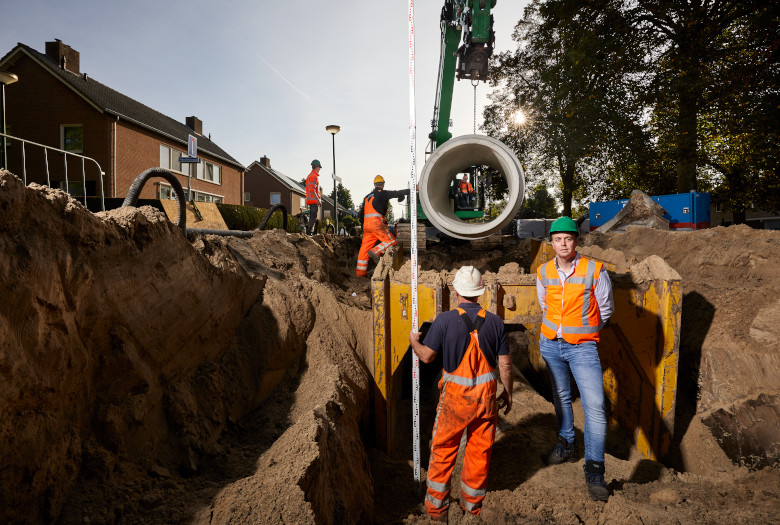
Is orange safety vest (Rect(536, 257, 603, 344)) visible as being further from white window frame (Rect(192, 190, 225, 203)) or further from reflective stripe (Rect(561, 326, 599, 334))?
white window frame (Rect(192, 190, 225, 203))

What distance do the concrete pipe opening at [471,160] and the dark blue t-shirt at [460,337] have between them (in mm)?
2613

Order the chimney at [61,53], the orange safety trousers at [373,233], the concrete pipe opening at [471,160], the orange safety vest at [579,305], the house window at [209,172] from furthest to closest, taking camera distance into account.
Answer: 1. the house window at [209,172]
2. the chimney at [61,53]
3. the orange safety trousers at [373,233]
4. the concrete pipe opening at [471,160]
5. the orange safety vest at [579,305]

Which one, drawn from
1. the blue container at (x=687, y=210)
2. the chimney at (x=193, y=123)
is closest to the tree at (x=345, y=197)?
→ the chimney at (x=193, y=123)

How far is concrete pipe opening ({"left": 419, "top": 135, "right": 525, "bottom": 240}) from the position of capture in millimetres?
5352

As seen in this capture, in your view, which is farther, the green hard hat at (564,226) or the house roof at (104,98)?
the house roof at (104,98)

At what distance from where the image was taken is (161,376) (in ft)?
8.13

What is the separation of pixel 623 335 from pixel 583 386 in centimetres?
77

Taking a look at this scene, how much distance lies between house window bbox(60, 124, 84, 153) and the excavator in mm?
18853

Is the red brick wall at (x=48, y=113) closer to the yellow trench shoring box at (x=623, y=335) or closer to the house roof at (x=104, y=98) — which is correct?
the house roof at (x=104, y=98)

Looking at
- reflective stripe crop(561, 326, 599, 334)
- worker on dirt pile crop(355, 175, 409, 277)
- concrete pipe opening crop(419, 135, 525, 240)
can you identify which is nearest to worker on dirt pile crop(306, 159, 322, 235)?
worker on dirt pile crop(355, 175, 409, 277)

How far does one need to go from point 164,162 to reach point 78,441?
2492 cm

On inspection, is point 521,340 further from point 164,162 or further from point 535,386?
point 164,162

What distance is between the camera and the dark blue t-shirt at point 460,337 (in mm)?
2924

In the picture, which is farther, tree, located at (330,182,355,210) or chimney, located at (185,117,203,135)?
tree, located at (330,182,355,210)
